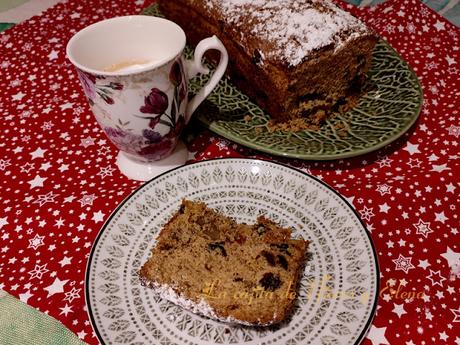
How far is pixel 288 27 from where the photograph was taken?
147 centimetres

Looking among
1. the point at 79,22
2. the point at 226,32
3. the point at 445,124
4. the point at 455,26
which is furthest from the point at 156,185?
the point at 455,26

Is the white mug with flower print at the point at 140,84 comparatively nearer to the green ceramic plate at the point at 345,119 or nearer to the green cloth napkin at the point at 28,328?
the green ceramic plate at the point at 345,119

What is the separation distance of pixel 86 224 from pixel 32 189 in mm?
259

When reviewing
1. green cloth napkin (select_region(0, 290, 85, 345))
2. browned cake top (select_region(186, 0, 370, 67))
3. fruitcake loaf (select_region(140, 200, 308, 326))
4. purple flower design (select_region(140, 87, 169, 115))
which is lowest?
green cloth napkin (select_region(0, 290, 85, 345))

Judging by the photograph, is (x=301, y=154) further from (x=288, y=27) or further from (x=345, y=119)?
(x=288, y=27)

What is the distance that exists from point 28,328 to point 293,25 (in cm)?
Result: 115

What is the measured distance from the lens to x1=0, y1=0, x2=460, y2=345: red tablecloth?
1055mm

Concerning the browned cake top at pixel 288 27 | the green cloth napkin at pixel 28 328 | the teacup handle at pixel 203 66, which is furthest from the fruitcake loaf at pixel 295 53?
the green cloth napkin at pixel 28 328

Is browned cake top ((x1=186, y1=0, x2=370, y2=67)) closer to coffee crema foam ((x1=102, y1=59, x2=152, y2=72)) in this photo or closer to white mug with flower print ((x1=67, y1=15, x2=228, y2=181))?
white mug with flower print ((x1=67, y1=15, x2=228, y2=181))

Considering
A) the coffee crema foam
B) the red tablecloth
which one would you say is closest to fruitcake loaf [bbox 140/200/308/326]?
the red tablecloth

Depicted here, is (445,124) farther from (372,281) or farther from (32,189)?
(32,189)

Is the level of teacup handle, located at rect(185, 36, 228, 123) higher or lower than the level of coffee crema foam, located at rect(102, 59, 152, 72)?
higher

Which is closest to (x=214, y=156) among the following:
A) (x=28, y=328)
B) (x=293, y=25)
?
(x=293, y=25)

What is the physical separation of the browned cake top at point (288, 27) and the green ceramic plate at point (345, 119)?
0.67 ft
